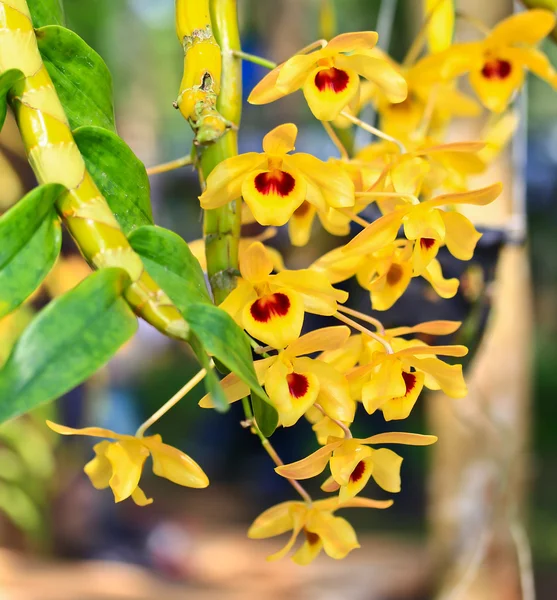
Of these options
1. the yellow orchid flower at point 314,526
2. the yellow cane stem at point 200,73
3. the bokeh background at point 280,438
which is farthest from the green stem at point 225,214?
the bokeh background at point 280,438

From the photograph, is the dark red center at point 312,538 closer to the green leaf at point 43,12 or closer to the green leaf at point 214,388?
the green leaf at point 214,388

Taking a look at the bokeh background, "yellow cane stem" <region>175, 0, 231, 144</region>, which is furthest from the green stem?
the bokeh background

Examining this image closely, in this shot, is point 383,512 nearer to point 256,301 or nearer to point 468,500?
point 468,500

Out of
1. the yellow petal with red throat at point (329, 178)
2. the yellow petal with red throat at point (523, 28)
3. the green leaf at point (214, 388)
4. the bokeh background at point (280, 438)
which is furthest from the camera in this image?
the bokeh background at point (280, 438)

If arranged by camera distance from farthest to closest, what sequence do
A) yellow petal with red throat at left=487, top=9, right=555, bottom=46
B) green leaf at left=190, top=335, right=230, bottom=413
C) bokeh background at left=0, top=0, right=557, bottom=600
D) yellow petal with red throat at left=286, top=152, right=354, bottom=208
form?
bokeh background at left=0, top=0, right=557, bottom=600
yellow petal with red throat at left=487, top=9, right=555, bottom=46
yellow petal with red throat at left=286, top=152, right=354, bottom=208
green leaf at left=190, top=335, right=230, bottom=413

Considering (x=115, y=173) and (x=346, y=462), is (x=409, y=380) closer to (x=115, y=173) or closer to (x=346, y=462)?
(x=346, y=462)

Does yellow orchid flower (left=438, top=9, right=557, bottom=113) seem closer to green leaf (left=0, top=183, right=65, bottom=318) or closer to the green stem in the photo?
the green stem

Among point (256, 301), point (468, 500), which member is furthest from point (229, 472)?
point (256, 301)
